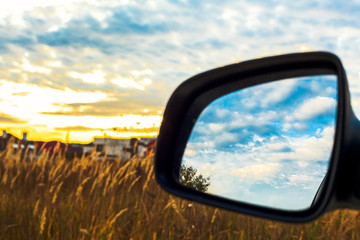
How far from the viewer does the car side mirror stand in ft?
3.73

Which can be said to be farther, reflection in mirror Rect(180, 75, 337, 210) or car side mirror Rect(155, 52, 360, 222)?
reflection in mirror Rect(180, 75, 337, 210)

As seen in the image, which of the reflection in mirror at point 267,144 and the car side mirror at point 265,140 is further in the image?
the reflection in mirror at point 267,144

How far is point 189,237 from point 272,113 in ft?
7.18

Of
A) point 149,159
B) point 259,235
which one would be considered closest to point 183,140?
point 259,235

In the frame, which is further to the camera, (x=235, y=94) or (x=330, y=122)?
(x=235, y=94)

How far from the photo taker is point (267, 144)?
1519 mm

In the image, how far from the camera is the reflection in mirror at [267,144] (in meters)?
1.35

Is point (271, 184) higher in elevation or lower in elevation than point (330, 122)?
lower

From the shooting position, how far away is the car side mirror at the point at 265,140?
3.73 feet

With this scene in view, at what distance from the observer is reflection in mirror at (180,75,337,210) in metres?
1.35

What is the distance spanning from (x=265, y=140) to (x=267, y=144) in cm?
2

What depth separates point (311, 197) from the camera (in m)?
1.35

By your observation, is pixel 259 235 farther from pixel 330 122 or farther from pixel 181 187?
pixel 330 122

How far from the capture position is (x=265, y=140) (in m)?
1.52
